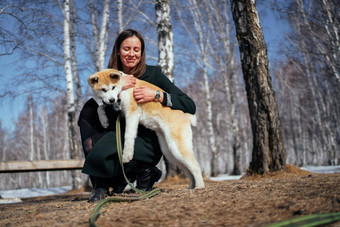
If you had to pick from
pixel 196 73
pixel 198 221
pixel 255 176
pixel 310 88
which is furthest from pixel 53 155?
pixel 198 221

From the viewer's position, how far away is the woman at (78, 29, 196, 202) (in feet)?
9.80

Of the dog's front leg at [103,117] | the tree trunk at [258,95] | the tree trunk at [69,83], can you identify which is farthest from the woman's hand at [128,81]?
the tree trunk at [69,83]

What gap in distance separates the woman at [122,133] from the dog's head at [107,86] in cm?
11

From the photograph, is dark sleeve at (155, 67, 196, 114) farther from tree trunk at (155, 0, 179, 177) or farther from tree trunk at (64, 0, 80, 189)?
tree trunk at (64, 0, 80, 189)

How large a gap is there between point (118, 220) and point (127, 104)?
5.33 ft

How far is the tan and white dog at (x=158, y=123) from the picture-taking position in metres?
3.07

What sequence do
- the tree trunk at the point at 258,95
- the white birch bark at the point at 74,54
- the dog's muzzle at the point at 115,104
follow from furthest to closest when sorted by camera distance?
the white birch bark at the point at 74,54 → the tree trunk at the point at 258,95 → the dog's muzzle at the point at 115,104

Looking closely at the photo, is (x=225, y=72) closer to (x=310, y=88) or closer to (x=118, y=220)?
(x=310, y=88)

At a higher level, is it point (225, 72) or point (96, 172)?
point (225, 72)

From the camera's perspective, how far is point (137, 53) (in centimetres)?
351

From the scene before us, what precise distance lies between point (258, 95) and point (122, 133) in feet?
10.0

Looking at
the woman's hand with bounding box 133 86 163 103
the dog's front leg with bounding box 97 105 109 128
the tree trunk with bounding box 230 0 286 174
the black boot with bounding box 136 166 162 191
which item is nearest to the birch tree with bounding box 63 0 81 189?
Answer: the tree trunk with bounding box 230 0 286 174

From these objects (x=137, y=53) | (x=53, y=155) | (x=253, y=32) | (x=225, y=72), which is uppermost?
(x=225, y=72)

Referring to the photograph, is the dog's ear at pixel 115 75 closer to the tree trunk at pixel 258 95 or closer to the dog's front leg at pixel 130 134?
the dog's front leg at pixel 130 134
